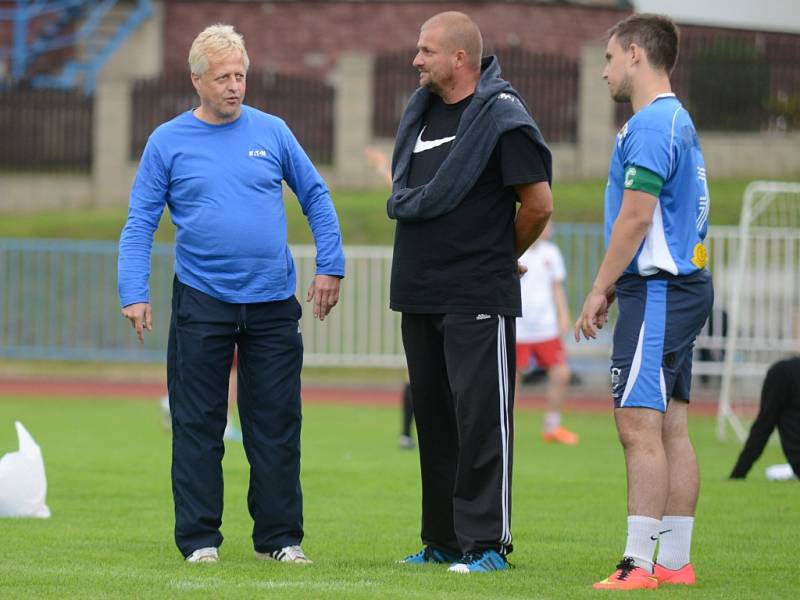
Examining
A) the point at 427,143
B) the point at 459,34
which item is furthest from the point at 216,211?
the point at 459,34

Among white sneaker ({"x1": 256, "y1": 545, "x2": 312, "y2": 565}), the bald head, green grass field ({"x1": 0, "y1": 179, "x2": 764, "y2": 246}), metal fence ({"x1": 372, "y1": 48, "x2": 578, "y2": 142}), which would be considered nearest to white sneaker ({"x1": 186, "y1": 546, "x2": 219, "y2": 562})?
white sneaker ({"x1": 256, "y1": 545, "x2": 312, "y2": 565})

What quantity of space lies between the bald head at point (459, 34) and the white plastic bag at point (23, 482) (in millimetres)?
3316

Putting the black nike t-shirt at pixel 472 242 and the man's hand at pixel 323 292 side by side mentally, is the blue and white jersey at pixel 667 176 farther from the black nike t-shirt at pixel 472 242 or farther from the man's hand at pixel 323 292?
the man's hand at pixel 323 292

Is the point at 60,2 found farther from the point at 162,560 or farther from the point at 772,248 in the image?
the point at 162,560

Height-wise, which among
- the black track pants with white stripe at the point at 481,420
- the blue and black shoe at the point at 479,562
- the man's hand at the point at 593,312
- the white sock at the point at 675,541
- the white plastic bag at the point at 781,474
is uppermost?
the man's hand at the point at 593,312

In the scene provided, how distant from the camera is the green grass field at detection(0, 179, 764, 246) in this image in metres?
24.2

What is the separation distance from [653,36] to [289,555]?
2.71 m

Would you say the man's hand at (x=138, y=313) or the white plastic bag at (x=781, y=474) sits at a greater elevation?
the man's hand at (x=138, y=313)

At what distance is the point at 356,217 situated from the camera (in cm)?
2464

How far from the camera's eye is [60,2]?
31.5m

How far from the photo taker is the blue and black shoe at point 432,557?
22.6 ft

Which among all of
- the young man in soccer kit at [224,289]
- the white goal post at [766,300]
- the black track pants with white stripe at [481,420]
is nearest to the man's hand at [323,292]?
the young man in soccer kit at [224,289]

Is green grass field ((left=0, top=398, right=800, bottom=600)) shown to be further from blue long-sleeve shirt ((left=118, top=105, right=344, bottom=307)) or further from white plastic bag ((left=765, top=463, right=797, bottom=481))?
blue long-sleeve shirt ((left=118, top=105, right=344, bottom=307))

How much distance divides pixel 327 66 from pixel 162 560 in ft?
82.5
